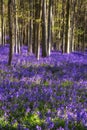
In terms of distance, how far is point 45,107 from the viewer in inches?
322

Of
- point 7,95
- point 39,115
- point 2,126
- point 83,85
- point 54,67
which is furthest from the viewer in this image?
point 54,67

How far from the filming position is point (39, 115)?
7.43 meters

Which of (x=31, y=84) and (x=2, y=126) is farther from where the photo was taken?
(x=31, y=84)

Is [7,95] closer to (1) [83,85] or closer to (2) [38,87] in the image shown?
(2) [38,87]

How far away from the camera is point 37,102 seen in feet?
27.9

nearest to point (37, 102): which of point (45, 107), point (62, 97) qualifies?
point (45, 107)

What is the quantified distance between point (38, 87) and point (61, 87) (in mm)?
750

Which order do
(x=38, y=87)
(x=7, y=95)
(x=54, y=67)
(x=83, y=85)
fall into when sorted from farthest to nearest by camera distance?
1. (x=54, y=67)
2. (x=83, y=85)
3. (x=38, y=87)
4. (x=7, y=95)

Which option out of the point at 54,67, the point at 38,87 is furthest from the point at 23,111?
the point at 54,67

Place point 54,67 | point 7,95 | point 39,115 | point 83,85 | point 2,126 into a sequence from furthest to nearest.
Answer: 1. point 54,67
2. point 83,85
3. point 7,95
4. point 39,115
5. point 2,126

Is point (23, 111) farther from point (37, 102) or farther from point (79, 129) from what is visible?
point (79, 129)

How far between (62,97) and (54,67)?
23.8 feet

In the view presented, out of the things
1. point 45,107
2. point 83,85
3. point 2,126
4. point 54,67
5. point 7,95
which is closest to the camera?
point 2,126

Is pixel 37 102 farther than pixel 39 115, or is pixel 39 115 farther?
pixel 37 102
